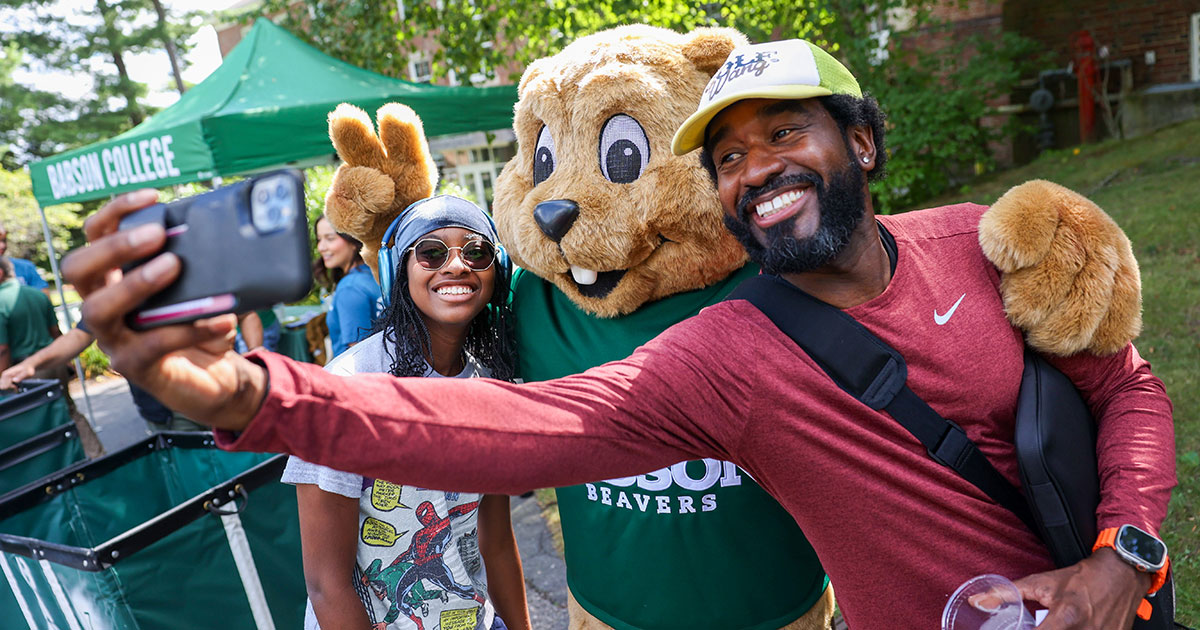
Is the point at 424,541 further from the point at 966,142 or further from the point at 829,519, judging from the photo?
the point at 966,142

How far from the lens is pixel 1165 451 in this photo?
163 centimetres

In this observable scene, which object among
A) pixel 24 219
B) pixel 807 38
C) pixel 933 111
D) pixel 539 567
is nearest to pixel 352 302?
pixel 539 567

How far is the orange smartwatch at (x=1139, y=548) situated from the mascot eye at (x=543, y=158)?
162cm

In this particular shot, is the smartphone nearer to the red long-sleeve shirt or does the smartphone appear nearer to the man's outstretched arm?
Result: the man's outstretched arm

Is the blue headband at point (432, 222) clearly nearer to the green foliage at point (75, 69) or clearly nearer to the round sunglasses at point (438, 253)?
the round sunglasses at point (438, 253)

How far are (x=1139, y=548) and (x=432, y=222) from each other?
172cm

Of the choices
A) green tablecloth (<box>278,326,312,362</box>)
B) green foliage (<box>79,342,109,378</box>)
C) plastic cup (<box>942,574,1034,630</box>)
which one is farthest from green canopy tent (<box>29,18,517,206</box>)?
plastic cup (<box>942,574,1034,630</box>)

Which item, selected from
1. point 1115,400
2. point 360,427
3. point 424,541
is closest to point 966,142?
point 1115,400

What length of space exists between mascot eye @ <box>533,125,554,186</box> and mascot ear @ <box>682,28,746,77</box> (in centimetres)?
47

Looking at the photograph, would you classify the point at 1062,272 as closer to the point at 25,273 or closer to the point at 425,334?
the point at 425,334

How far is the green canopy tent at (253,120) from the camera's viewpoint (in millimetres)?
5598

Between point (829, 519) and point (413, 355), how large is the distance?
1.11 m

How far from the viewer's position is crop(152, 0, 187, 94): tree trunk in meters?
25.4

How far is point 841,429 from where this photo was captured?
1.46 m
